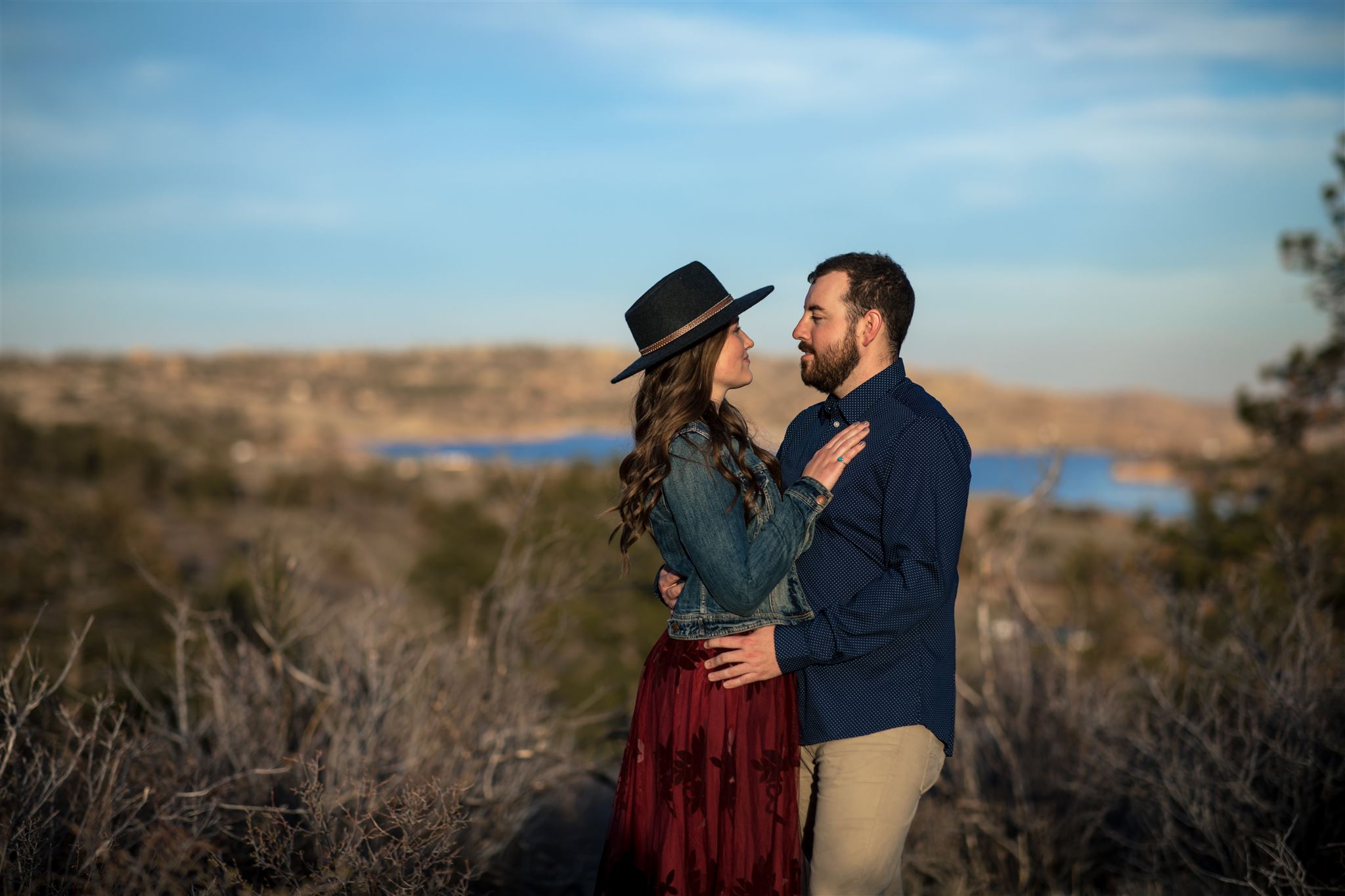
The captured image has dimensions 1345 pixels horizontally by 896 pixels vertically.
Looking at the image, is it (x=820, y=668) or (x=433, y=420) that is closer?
(x=820, y=668)

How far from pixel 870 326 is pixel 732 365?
1.44 feet

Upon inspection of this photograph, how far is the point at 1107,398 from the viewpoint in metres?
90.1

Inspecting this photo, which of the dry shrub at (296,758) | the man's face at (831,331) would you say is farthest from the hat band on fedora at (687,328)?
the dry shrub at (296,758)

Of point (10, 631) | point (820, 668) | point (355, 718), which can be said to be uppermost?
point (820, 668)

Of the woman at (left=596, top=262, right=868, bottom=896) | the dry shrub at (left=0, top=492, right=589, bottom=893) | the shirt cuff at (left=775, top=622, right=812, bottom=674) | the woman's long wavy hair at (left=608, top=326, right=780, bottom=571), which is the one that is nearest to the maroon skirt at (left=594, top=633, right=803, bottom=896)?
the woman at (left=596, top=262, right=868, bottom=896)

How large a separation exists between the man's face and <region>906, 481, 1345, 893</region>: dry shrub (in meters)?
2.43

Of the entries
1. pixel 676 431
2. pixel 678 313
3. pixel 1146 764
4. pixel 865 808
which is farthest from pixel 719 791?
pixel 1146 764

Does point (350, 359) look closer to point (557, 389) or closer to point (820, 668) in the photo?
point (557, 389)

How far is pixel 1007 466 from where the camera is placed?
9.33 metres

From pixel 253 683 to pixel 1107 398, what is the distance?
93171 mm

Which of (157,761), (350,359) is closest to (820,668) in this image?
(157,761)

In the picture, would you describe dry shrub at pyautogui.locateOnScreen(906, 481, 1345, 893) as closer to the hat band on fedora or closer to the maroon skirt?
the maroon skirt

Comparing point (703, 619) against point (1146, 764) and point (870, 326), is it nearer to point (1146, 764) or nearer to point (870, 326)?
point (870, 326)

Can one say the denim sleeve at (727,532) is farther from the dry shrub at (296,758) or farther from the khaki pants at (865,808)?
the dry shrub at (296,758)
